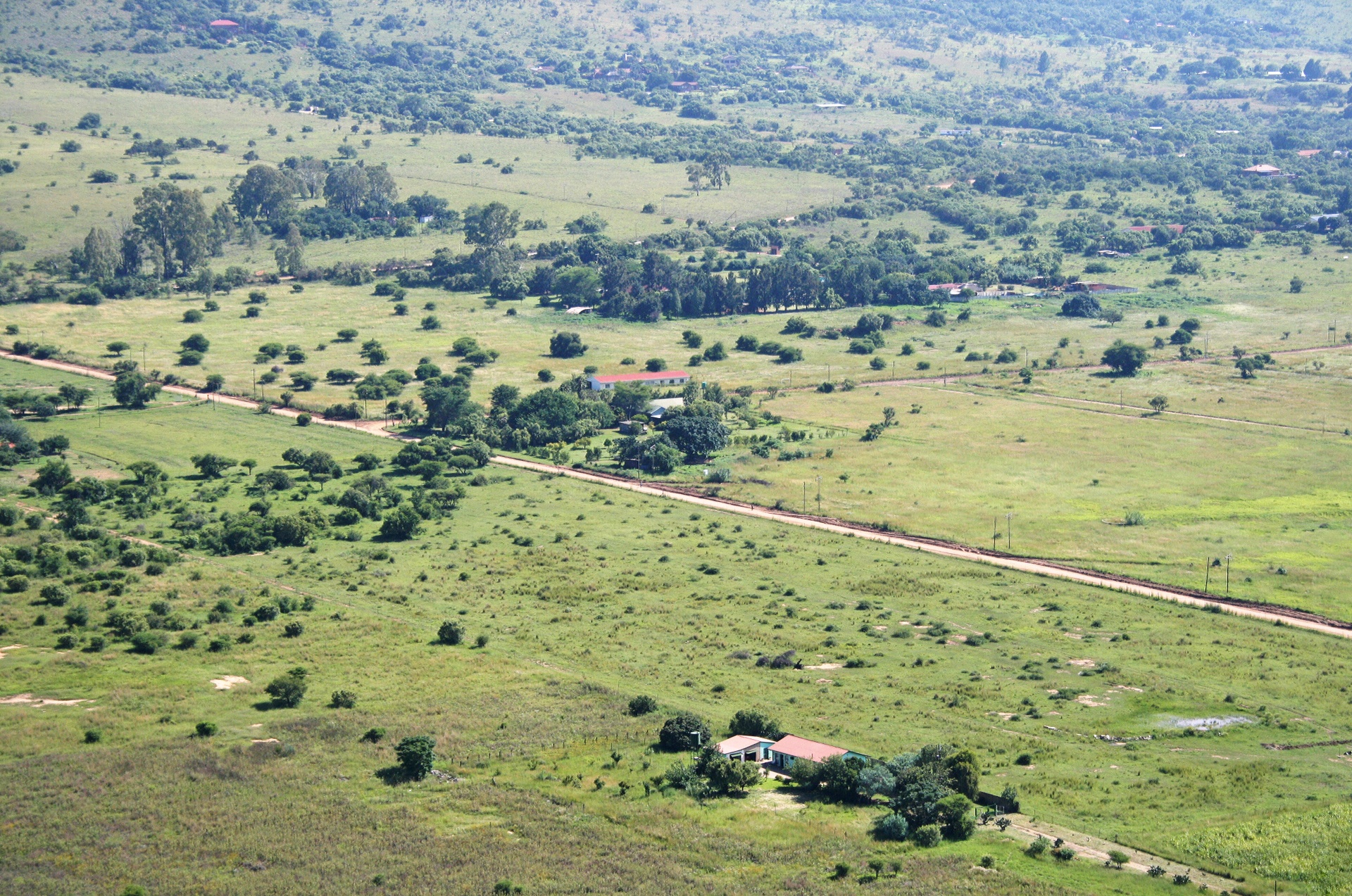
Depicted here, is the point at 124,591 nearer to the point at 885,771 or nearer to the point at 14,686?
the point at 14,686

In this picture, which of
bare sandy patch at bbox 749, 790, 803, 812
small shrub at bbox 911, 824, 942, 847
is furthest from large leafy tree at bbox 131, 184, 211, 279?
small shrub at bbox 911, 824, 942, 847

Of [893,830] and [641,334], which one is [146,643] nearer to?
[893,830]

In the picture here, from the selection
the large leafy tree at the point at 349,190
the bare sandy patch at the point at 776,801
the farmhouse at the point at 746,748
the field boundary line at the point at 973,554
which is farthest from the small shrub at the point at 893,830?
the large leafy tree at the point at 349,190

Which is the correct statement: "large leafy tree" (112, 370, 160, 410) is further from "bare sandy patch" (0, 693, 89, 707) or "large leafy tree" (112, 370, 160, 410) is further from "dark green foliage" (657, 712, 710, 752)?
"dark green foliage" (657, 712, 710, 752)

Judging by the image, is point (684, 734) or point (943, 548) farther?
point (943, 548)

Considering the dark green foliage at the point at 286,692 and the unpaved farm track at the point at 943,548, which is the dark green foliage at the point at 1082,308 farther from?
the dark green foliage at the point at 286,692

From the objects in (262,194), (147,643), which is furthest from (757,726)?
(262,194)
